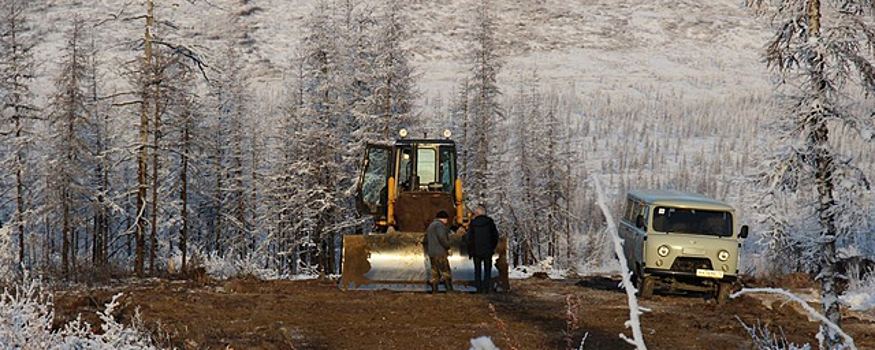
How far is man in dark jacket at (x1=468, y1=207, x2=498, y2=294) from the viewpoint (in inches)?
690

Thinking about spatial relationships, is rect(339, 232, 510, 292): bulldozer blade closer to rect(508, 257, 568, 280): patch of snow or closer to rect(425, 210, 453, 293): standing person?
rect(425, 210, 453, 293): standing person

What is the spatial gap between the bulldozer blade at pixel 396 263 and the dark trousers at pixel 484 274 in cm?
45

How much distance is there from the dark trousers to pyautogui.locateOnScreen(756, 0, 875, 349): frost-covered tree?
5.39 m

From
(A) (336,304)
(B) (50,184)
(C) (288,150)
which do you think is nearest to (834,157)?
(A) (336,304)

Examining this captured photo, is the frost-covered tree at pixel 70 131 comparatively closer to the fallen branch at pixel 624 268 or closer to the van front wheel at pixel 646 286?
the van front wheel at pixel 646 286

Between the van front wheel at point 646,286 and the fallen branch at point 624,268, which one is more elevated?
the fallen branch at point 624,268

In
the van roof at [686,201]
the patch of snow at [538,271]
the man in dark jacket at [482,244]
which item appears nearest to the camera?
the man in dark jacket at [482,244]

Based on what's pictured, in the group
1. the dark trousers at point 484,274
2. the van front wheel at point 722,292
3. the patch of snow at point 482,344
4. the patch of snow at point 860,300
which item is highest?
the patch of snow at point 482,344

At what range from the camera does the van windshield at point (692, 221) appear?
731 inches

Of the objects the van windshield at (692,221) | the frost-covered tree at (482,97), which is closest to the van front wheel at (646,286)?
the van windshield at (692,221)

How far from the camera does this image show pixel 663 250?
717 inches

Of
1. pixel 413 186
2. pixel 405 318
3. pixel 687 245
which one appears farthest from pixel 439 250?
pixel 687 245

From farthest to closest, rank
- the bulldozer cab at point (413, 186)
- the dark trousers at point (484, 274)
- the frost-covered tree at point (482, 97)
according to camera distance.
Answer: the frost-covered tree at point (482, 97)
the bulldozer cab at point (413, 186)
the dark trousers at point (484, 274)

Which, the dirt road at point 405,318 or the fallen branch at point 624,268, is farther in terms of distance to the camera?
the dirt road at point 405,318
